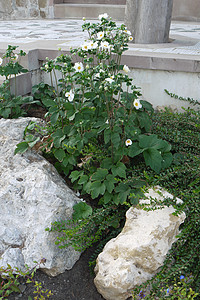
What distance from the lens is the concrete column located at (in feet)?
11.6

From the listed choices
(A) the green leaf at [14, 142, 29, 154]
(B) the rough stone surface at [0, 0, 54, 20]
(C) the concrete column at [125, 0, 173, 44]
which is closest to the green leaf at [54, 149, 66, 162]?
(A) the green leaf at [14, 142, 29, 154]

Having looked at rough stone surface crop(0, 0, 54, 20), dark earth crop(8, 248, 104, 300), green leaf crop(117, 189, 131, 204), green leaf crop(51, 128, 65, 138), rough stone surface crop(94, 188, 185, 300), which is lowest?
dark earth crop(8, 248, 104, 300)

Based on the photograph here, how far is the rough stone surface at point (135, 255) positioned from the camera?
1627 mm

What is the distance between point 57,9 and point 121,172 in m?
7.29

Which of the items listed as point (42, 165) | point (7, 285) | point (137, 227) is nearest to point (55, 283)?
point (7, 285)

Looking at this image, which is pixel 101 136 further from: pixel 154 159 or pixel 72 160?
pixel 154 159

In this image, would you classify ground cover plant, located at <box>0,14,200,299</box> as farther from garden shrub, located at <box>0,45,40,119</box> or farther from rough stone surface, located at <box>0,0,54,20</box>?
rough stone surface, located at <box>0,0,54,20</box>

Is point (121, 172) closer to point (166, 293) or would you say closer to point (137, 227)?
point (137, 227)

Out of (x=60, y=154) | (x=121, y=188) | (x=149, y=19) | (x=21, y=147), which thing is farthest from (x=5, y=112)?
(x=149, y=19)

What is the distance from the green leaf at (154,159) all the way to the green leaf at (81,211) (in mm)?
443

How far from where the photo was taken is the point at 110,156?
221 cm

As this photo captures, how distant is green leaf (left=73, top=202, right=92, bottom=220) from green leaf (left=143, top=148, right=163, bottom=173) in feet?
1.45

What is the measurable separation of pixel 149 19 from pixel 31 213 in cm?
260

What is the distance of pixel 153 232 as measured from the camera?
168cm
